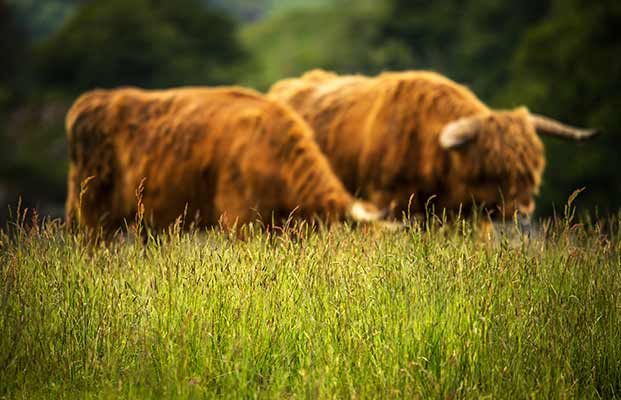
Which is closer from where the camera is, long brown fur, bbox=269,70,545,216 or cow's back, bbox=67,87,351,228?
cow's back, bbox=67,87,351,228

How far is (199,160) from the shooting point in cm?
902

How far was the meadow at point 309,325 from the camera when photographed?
14.9 ft

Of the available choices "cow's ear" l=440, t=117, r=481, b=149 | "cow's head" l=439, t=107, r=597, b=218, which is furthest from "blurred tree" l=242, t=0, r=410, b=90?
"cow's ear" l=440, t=117, r=481, b=149

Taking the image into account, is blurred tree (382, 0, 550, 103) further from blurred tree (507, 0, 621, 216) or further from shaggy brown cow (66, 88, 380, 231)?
shaggy brown cow (66, 88, 380, 231)

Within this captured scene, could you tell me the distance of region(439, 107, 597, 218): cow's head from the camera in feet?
33.3

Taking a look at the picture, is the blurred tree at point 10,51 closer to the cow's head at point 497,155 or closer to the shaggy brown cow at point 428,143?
the shaggy brown cow at point 428,143

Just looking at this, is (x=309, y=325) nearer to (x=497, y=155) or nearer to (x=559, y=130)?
(x=497, y=155)

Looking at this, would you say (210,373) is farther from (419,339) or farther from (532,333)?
(532,333)

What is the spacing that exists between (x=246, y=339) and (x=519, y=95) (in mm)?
19098

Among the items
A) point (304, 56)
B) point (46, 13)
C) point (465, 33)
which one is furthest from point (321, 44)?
point (46, 13)

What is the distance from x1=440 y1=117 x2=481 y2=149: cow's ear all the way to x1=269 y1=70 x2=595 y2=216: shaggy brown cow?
0.4 inches

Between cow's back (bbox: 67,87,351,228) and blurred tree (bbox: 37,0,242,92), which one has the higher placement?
cow's back (bbox: 67,87,351,228)

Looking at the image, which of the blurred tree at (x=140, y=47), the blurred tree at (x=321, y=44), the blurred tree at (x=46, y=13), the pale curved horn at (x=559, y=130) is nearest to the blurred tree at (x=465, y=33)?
the blurred tree at (x=321, y=44)

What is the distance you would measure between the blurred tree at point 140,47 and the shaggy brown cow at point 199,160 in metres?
23.3
